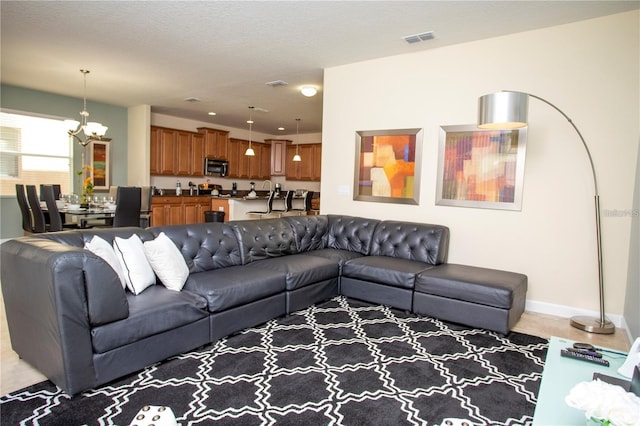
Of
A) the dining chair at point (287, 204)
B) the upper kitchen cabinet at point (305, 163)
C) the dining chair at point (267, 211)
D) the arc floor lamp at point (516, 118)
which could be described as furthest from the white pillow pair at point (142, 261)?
the upper kitchen cabinet at point (305, 163)

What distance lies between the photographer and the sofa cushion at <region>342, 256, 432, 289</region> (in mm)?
3658

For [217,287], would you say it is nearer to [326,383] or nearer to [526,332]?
[326,383]

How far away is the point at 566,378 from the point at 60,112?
8491mm

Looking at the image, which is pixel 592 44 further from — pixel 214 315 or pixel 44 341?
pixel 44 341

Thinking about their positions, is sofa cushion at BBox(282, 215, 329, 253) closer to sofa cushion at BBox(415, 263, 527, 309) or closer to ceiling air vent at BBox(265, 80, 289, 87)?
sofa cushion at BBox(415, 263, 527, 309)

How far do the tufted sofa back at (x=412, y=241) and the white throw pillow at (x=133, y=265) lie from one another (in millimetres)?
2545

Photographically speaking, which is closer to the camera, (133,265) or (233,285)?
(133,265)

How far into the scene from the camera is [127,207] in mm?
4984

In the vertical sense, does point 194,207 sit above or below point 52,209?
below

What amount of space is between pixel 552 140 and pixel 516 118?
932 millimetres

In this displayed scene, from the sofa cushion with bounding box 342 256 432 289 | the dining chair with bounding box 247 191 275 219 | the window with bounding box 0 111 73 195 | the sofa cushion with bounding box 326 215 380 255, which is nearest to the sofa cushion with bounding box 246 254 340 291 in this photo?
the sofa cushion with bounding box 342 256 432 289

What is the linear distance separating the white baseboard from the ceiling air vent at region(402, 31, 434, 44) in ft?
9.66

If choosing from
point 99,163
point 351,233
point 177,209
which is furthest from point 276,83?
point 99,163

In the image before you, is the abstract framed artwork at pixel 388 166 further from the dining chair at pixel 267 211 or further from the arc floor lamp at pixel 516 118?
the dining chair at pixel 267 211
